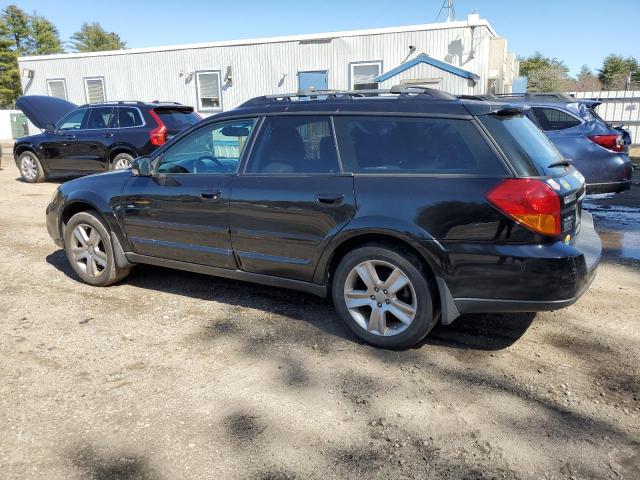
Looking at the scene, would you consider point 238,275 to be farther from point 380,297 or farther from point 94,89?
point 94,89

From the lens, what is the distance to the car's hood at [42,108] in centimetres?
1240

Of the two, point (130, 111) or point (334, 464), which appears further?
point (130, 111)

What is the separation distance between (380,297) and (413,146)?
104 centimetres

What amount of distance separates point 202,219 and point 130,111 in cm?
726

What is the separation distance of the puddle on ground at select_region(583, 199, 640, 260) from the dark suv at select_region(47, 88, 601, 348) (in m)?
2.64

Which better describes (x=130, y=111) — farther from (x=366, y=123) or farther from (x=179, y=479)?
(x=179, y=479)

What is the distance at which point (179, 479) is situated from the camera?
247 centimetres

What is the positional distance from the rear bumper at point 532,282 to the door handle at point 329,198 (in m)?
0.86

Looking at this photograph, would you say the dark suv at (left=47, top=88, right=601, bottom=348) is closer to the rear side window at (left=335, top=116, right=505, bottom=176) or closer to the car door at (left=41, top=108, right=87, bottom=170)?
the rear side window at (left=335, top=116, right=505, bottom=176)

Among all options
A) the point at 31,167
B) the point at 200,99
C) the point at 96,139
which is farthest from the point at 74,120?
the point at 200,99

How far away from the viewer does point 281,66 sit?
674 inches

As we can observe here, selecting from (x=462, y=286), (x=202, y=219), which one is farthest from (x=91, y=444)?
(x=462, y=286)

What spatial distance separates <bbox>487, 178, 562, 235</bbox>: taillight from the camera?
313cm

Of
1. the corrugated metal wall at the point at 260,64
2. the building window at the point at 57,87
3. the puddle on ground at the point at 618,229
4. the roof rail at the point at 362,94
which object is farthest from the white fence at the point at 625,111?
the building window at the point at 57,87
